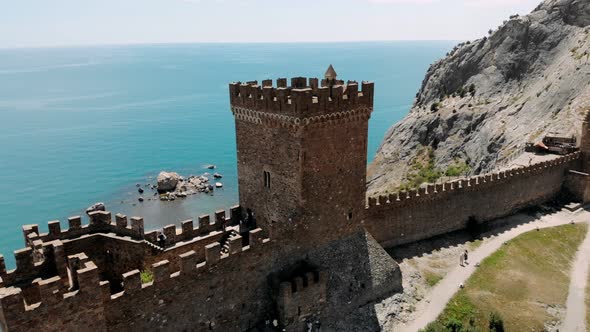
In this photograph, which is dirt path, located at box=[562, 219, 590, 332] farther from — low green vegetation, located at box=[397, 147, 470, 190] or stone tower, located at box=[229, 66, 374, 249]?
low green vegetation, located at box=[397, 147, 470, 190]

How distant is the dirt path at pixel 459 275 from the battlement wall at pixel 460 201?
191 cm

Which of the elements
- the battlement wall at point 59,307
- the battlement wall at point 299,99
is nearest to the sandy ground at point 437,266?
the battlement wall at point 299,99

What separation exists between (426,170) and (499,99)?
15.9 m

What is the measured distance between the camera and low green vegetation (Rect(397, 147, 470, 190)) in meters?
58.1

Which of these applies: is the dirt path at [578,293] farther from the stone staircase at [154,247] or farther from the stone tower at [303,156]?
the stone staircase at [154,247]

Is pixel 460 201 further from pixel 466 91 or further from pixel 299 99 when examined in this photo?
pixel 466 91

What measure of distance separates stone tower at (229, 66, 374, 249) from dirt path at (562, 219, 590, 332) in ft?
43.3

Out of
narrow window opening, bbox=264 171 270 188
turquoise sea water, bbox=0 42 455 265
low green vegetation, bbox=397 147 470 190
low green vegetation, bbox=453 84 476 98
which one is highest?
narrow window opening, bbox=264 171 270 188

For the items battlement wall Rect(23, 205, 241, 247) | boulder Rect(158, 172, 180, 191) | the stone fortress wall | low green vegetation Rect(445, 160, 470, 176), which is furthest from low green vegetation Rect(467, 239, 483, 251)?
boulder Rect(158, 172, 180, 191)

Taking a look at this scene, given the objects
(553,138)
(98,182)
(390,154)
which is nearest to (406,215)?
(553,138)

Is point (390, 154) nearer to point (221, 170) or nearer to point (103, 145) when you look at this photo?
point (221, 170)

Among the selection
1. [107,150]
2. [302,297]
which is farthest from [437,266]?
[107,150]

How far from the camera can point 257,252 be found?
2023 cm

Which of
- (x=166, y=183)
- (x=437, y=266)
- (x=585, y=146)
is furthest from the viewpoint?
(x=166, y=183)
